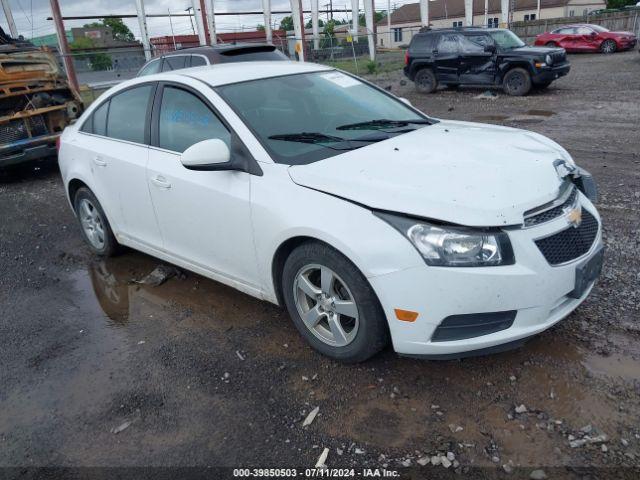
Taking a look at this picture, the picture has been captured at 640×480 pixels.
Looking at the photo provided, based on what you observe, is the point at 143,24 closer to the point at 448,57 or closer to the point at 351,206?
the point at 448,57

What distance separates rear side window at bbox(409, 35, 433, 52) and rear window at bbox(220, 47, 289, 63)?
23.3 ft

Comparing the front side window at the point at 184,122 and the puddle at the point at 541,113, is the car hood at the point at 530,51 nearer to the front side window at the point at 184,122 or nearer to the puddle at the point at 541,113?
the puddle at the point at 541,113

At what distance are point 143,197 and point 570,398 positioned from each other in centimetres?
326

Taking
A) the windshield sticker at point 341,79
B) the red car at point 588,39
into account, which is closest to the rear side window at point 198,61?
the windshield sticker at point 341,79

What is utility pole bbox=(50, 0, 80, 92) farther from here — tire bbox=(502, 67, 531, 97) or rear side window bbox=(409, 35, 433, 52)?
tire bbox=(502, 67, 531, 97)

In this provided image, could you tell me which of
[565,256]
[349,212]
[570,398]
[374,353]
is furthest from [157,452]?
[565,256]

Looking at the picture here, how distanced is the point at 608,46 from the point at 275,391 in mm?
29482

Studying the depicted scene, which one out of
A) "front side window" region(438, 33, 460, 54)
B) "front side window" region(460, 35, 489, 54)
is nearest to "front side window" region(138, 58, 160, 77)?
"front side window" region(438, 33, 460, 54)

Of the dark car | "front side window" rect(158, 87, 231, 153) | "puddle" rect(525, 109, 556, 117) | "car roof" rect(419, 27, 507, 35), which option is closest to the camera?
"front side window" rect(158, 87, 231, 153)

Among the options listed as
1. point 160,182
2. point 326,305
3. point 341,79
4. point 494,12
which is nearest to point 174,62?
point 341,79

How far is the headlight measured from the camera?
2.65m

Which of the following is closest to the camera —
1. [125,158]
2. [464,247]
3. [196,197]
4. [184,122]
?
[464,247]

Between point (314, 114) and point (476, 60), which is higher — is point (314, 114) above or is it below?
above

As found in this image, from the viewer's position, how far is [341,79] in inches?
173
